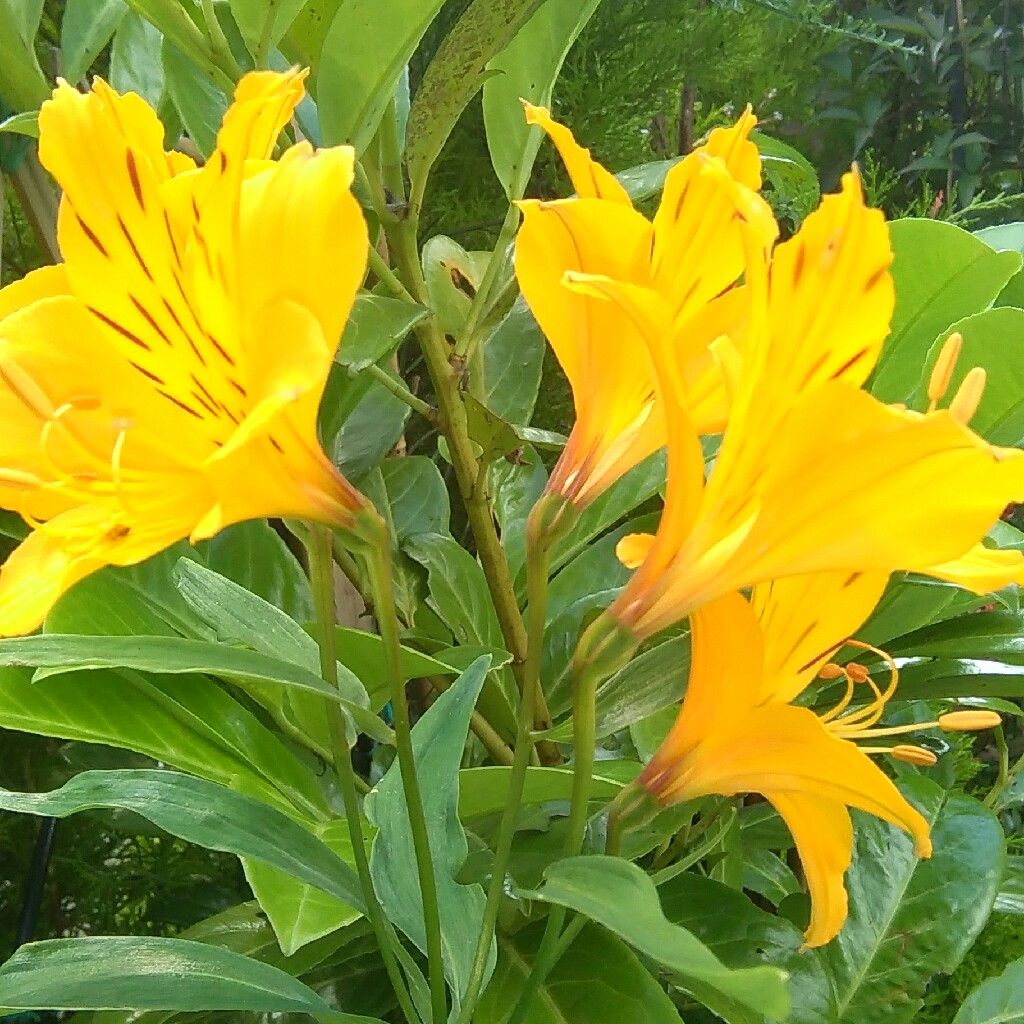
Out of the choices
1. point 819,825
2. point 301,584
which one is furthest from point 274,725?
point 819,825

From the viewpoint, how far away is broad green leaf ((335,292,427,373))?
36 cm

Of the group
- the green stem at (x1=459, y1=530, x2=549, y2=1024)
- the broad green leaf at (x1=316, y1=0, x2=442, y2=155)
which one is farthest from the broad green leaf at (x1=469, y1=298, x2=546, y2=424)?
the green stem at (x1=459, y1=530, x2=549, y2=1024)

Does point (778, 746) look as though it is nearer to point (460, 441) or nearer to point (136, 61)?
point (460, 441)

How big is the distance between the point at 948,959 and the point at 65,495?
0.44m

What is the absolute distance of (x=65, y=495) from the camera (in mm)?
251

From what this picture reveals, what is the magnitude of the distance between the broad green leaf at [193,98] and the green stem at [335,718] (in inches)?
11.0

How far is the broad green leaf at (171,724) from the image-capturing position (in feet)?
1.18

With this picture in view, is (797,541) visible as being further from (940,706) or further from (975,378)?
(940,706)

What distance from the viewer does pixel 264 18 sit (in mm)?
355

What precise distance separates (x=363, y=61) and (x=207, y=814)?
284mm

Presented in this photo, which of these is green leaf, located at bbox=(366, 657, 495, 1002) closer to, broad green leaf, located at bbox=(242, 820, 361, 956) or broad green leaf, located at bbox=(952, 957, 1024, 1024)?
broad green leaf, located at bbox=(242, 820, 361, 956)

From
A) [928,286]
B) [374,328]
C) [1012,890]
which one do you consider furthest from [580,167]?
[1012,890]

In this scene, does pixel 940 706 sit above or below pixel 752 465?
below

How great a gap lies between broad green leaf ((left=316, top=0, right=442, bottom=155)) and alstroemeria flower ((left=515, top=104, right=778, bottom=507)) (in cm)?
12
